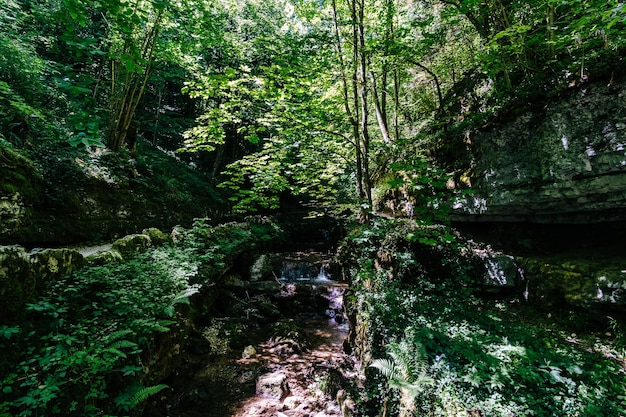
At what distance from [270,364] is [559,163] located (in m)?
6.30

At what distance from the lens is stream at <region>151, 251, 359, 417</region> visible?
4.49m

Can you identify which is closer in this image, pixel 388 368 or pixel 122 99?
pixel 388 368

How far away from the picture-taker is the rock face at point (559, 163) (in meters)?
3.99

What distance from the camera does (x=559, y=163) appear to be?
4.49m

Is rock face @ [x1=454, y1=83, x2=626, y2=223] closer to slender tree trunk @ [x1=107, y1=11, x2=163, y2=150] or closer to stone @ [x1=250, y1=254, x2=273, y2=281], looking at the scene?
stone @ [x1=250, y1=254, x2=273, y2=281]

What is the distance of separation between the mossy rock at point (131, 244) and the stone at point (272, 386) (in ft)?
11.2

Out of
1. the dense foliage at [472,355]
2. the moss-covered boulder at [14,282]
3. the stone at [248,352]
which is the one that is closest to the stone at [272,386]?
the stone at [248,352]

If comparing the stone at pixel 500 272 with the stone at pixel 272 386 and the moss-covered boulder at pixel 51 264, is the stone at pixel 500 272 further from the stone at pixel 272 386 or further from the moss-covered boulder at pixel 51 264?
the moss-covered boulder at pixel 51 264

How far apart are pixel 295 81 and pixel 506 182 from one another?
14.4ft

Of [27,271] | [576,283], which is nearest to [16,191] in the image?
[27,271]

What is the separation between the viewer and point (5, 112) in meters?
6.82

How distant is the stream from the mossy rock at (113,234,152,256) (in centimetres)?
232

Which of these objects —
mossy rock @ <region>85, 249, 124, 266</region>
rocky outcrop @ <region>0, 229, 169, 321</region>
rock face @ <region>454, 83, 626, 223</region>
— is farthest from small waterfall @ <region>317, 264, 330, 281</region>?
rocky outcrop @ <region>0, 229, 169, 321</region>

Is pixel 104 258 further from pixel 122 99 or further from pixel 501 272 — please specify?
pixel 122 99
